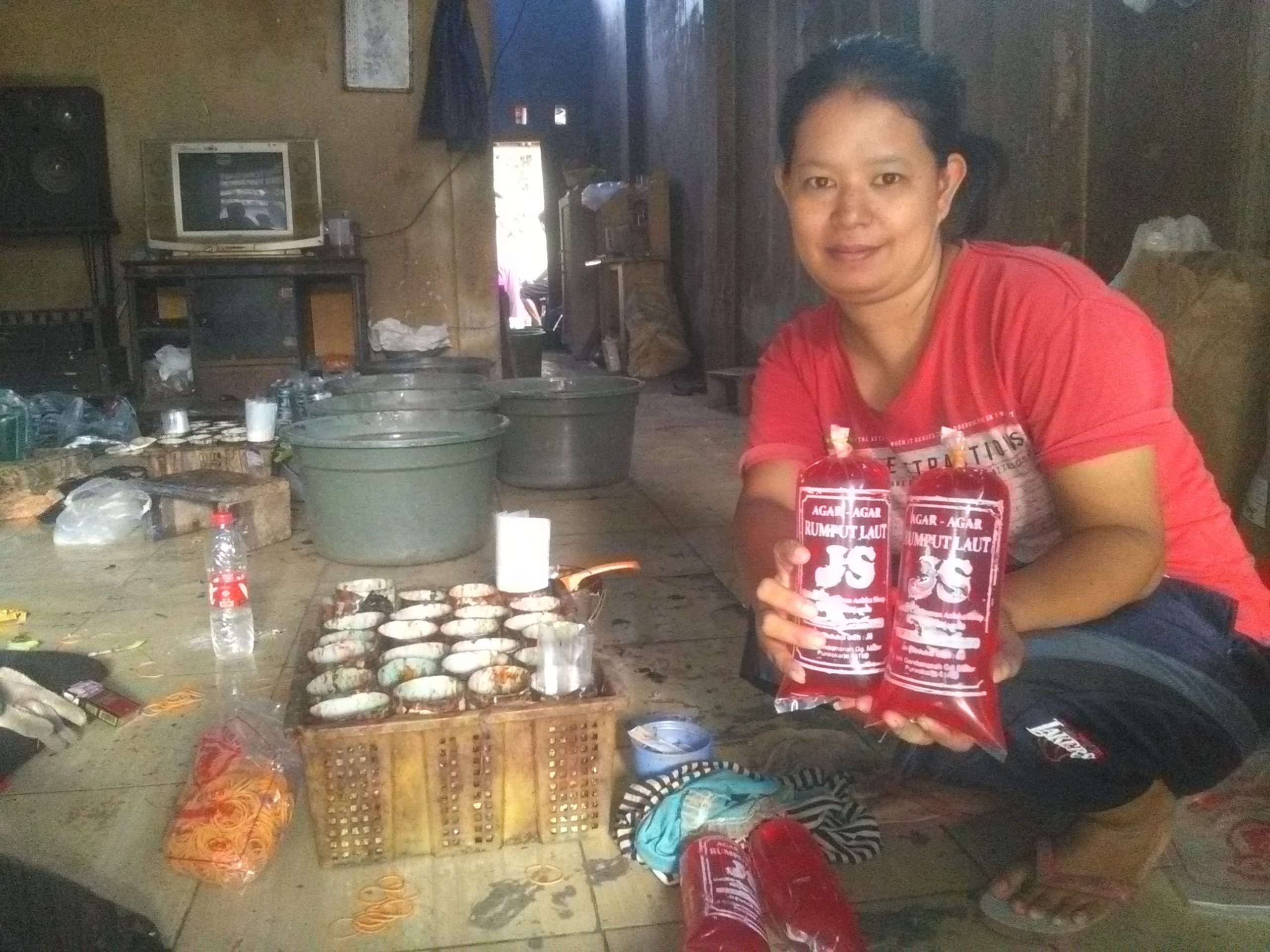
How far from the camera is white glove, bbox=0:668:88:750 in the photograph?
6.33ft

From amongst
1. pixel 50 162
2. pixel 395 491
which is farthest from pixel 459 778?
pixel 50 162

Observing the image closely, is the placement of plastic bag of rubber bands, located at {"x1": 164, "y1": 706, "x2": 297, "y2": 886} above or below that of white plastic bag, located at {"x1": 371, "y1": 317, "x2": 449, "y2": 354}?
below

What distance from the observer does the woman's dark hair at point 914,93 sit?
1308mm

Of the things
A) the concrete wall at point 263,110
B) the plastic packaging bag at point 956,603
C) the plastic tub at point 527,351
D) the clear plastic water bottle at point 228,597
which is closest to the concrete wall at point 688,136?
the plastic tub at point 527,351

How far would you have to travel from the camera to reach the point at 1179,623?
1.33 meters

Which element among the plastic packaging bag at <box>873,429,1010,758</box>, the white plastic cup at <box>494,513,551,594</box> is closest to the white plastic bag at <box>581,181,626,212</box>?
the white plastic cup at <box>494,513,551,594</box>

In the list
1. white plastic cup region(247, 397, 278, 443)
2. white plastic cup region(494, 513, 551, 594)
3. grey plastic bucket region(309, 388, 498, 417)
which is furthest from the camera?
white plastic cup region(247, 397, 278, 443)

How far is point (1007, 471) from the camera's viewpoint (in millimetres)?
1380

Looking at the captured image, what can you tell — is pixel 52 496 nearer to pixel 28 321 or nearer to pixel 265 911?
pixel 28 321

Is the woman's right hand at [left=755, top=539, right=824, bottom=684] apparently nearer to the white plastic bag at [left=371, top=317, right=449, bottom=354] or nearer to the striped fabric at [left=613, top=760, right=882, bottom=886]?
the striped fabric at [left=613, top=760, right=882, bottom=886]

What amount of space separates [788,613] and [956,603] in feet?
0.61

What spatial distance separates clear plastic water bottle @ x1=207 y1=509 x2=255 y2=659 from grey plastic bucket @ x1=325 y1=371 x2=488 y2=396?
1343 millimetres

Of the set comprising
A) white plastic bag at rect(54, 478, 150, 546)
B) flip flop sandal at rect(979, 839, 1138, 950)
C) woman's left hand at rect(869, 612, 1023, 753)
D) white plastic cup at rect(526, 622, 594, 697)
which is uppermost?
woman's left hand at rect(869, 612, 1023, 753)

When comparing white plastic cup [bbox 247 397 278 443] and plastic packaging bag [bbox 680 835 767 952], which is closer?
plastic packaging bag [bbox 680 835 767 952]
